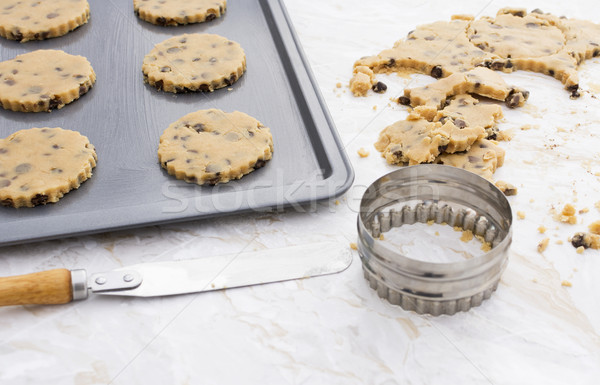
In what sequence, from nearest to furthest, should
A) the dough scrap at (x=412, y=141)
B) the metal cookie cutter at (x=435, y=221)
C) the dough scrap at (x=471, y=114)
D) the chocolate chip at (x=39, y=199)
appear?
the metal cookie cutter at (x=435, y=221) → the chocolate chip at (x=39, y=199) → the dough scrap at (x=412, y=141) → the dough scrap at (x=471, y=114)

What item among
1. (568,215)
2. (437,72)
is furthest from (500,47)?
(568,215)

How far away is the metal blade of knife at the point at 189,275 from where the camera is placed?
1.25m

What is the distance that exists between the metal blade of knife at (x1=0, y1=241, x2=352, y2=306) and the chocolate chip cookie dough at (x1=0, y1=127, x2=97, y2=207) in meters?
0.35

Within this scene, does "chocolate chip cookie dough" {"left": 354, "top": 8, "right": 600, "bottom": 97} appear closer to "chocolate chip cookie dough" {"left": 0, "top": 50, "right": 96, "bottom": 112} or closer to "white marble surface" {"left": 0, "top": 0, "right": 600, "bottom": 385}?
"white marble surface" {"left": 0, "top": 0, "right": 600, "bottom": 385}

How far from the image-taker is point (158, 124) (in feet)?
6.00

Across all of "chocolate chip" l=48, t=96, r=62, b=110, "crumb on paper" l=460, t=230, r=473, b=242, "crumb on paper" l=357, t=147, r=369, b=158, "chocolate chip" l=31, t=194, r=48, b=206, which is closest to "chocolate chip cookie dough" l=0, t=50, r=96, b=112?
"chocolate chip" l=48, t=96, r=62, b=110

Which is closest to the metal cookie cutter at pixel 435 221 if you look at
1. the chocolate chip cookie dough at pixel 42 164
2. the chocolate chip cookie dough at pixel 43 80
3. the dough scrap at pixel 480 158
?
the dough scrap at pixel 480 158

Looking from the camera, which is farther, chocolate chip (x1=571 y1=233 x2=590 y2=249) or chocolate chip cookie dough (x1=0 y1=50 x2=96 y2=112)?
chocolate chip cookie dough (x1=0 y1=50 x2=96 y2=112)

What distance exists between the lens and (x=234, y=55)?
2031 mm

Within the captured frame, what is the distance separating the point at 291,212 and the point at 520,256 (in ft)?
1.87

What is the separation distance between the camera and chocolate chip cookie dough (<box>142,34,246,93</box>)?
194 cm

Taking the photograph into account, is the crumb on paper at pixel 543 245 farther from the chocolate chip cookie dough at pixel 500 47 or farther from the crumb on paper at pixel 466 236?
the chocolate chip cookie dough at pixel 500 47

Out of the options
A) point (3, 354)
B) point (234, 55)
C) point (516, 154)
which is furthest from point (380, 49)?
point (3, 354)

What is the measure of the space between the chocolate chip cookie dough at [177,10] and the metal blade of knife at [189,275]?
1.26 m
